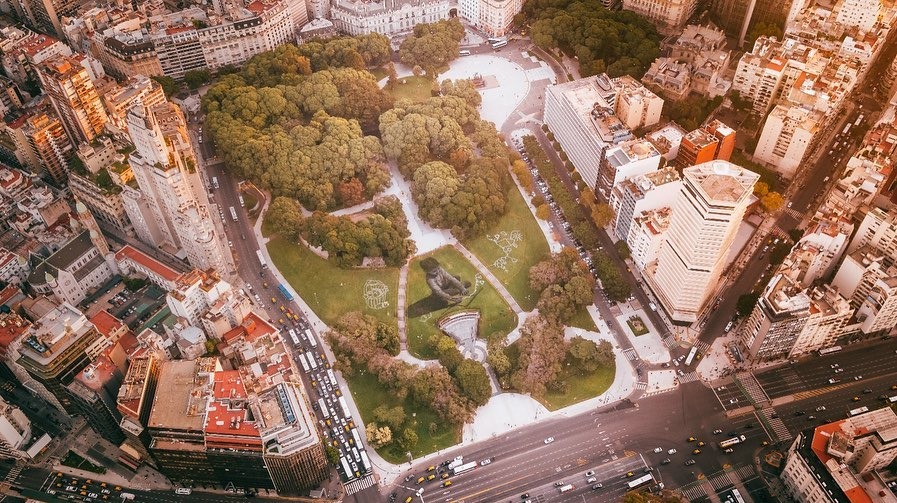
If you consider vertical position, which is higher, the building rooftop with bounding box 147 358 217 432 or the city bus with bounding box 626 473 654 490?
the building rooftop with bounding box 147 358 217 432

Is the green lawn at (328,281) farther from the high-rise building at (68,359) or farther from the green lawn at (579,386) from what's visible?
the high-rise building at (68,359)

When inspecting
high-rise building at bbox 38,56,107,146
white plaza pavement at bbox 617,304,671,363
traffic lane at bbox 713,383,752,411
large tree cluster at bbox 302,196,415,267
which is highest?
high-rise building at bbox 38,56,107,146

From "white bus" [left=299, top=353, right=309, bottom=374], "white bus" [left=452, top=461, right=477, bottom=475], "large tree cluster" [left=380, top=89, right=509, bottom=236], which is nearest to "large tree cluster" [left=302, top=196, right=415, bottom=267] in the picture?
"large tree cluster" [left=380, top=89, right=509, bottom=236]

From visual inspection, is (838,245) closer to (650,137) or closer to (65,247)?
(650,137)

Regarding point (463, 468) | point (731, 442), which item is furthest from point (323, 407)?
point (731, 442)

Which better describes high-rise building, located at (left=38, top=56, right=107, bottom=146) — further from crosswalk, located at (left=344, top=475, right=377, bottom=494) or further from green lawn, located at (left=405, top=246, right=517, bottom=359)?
crosswalk, located at (left=344, top=475, right=377, bottom=494)

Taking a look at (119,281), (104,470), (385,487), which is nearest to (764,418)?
(385,487)
